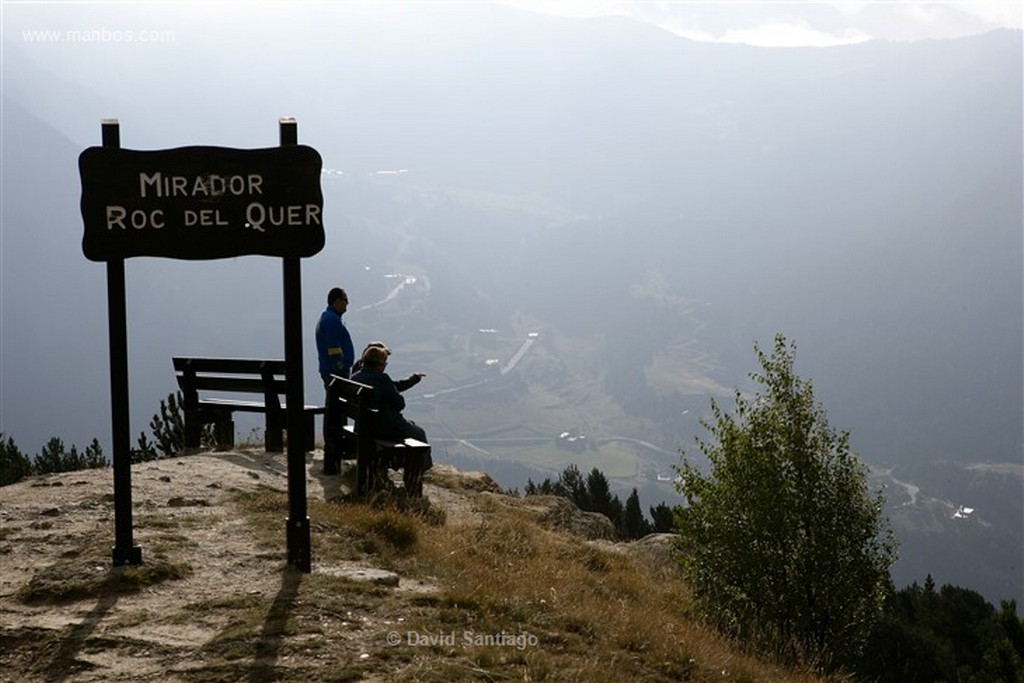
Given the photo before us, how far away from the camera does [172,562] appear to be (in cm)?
887

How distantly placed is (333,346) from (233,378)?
199cm

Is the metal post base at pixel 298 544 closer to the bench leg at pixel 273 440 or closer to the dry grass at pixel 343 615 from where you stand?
the dry grass at pixel 343 615

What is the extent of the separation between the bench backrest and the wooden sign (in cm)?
616

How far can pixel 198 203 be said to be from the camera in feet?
28.6

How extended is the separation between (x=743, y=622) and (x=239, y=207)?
23.9 feet

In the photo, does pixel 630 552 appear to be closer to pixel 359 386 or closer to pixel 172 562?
pixel 359 386

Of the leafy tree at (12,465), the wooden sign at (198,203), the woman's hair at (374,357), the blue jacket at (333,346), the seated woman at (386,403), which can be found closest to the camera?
the wooden sign at (198,203)

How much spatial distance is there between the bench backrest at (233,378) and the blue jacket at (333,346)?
0.77 metres

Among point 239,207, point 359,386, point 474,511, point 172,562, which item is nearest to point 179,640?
point 172,562

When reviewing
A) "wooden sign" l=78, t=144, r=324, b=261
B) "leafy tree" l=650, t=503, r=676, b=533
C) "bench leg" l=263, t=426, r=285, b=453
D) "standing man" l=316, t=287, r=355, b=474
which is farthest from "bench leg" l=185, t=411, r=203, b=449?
"leafy tree" l=650, t=503, r=676, b=533

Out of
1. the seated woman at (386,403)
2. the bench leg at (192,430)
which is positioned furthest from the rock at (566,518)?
the bench leg at (192,430)

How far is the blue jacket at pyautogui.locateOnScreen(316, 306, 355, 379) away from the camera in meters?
14.3

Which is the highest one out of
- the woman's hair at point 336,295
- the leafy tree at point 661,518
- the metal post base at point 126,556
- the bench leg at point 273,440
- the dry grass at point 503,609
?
the woman's hair at point 336,295

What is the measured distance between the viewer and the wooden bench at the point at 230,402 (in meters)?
14.9
